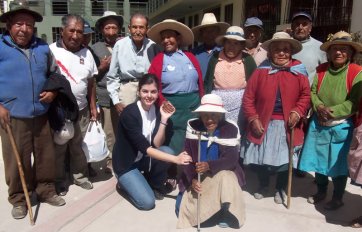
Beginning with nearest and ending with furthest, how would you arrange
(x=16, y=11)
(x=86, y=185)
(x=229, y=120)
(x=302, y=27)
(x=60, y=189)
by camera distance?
(x=16, y=11)
(x=229, y=120)
(x=60, y=189)
(x=86, y=185)
(x=302, y=27)

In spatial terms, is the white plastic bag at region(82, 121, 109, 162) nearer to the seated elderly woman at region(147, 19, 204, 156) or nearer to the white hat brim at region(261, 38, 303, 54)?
the seated elderly woman at region(147, 19, 204, 156)

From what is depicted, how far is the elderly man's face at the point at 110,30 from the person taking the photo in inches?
173

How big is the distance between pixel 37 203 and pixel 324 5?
25.9 feet

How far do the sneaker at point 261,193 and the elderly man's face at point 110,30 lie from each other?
8.33 feet

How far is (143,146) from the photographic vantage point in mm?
3432

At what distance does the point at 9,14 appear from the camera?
3023 mm

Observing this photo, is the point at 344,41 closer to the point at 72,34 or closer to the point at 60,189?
the point at 72,34

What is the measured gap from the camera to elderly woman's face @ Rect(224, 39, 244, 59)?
12.6ft

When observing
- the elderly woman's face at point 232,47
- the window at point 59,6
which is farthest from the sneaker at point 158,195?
the window at point 59,6

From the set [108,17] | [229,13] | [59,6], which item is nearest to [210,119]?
[108,17]

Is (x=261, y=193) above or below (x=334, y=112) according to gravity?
below

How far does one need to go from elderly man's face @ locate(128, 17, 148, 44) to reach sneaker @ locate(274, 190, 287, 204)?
7.47 feet

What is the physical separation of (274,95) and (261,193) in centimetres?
113

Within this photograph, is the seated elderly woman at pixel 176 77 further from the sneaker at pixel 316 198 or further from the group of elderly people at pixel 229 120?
the sneaker at pixel 316 198
